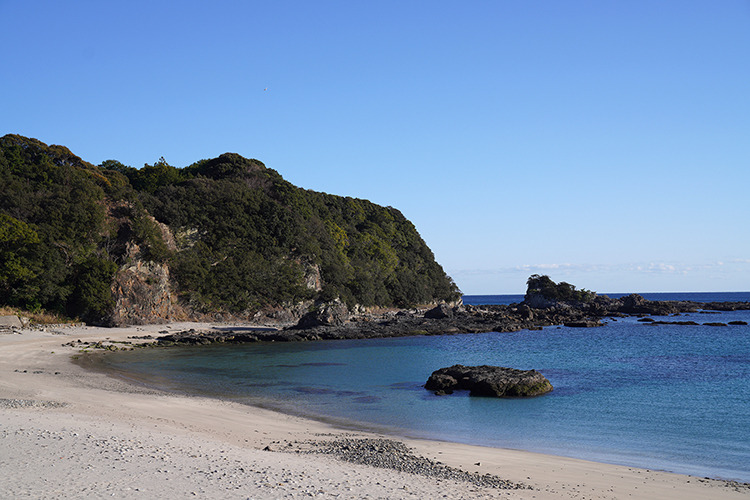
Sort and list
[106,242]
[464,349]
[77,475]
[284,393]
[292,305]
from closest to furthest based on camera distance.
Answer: [77,475] → [284,393] → [464,349] → [106,242] → [292,305]

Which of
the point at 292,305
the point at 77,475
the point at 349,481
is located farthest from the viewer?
the point at 292,305

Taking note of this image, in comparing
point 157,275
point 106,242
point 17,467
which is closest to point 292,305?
point 157,275

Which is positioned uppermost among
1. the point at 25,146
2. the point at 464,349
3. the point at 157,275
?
the point at 25,146

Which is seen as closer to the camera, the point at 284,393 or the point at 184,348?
the point at 284,393

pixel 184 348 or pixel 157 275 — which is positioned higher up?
pixel 157 275

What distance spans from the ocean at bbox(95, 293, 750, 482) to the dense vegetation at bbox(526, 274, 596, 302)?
166ft

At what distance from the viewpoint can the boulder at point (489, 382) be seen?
19.6 meters

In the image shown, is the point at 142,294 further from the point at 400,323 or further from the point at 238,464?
the point at 238,464

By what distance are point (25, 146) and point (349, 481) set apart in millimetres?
57607

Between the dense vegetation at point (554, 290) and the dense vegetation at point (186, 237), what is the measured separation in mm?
19783

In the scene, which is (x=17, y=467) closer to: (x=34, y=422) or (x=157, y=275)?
(x=34, y=422)

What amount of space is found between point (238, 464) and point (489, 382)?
501 inches

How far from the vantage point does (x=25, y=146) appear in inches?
2082

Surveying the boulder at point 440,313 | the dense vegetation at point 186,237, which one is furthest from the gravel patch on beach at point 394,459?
the boulder at point 440,313
